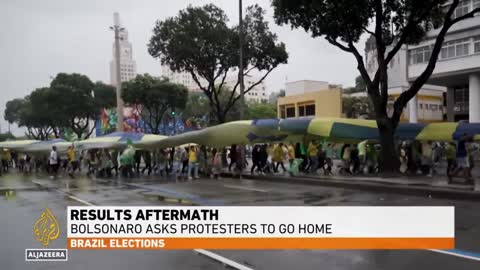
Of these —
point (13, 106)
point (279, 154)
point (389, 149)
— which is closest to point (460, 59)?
point (389, 149)

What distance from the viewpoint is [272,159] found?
18.3 m

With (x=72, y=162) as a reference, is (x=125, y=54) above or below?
above

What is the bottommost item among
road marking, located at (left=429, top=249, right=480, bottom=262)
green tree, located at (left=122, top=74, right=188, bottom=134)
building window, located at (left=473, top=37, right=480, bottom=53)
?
road marking, located at (left=429, top=249, right=480, bottom=262)

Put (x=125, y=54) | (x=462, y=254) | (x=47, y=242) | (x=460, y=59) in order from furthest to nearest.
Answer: (x=460, y=59), (x=125, y=54), (x=462, y=254), (x=47, y=242)

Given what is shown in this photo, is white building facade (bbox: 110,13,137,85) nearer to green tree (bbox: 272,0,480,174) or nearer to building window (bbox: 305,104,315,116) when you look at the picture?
green tree (bbox: 272,0,480,174)

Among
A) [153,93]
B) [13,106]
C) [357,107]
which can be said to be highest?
[153,93]

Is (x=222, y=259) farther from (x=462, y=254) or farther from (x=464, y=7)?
(x=464, y=7)

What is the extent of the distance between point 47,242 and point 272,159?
14.4 m

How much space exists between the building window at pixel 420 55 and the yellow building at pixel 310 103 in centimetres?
717

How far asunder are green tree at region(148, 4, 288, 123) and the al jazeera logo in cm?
1787

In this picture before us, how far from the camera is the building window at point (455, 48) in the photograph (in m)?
29.1

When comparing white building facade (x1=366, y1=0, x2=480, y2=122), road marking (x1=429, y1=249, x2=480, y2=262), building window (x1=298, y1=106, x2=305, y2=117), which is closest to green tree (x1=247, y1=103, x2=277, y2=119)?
building window (x1=298, y1=106, x2=305, y2=117)

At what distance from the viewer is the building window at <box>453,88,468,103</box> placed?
34594 mm

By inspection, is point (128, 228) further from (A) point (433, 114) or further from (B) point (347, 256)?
(A) point (433, 114)
